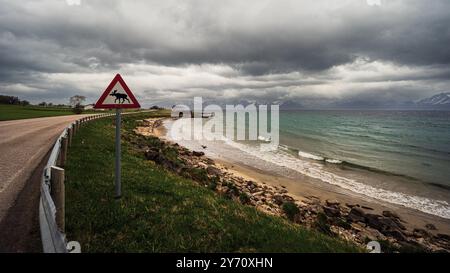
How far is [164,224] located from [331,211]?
1016 centimetres

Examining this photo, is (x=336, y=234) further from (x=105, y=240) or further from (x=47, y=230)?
(x=47, y=230)

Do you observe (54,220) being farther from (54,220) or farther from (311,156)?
(311,156)

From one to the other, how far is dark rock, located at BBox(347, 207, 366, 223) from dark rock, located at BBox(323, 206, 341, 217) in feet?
1.75

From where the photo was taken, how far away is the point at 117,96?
268 inches

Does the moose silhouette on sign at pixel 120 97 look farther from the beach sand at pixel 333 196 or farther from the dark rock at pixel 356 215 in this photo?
the beach sand at pixel 333 196

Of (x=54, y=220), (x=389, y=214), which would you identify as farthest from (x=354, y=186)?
(x=54, y=220)

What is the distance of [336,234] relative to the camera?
10.7 m

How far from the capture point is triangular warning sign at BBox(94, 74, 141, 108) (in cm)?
667

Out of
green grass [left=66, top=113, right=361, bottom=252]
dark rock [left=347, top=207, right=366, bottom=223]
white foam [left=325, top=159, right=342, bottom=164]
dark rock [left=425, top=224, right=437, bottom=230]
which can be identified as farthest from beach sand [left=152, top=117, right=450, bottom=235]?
white foam [left=325, top=159, right=342, bottom=164]

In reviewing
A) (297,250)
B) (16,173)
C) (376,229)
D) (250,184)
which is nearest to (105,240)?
(297,250)

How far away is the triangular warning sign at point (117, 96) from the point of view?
667cm

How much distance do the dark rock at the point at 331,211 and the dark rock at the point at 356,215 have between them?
53cm

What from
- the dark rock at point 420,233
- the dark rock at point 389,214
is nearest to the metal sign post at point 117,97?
the dark rock at point 420,233
